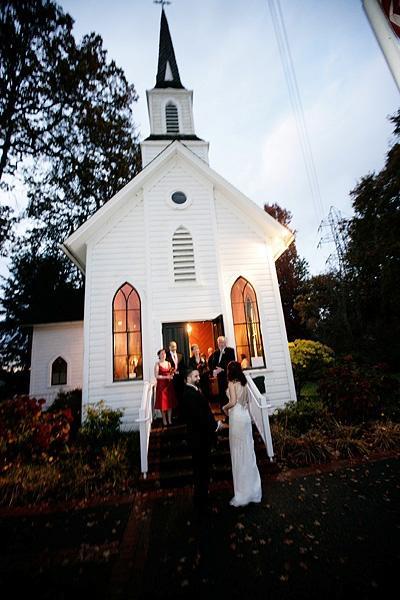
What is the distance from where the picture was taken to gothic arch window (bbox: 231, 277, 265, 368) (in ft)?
28.5

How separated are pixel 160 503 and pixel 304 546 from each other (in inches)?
95.4

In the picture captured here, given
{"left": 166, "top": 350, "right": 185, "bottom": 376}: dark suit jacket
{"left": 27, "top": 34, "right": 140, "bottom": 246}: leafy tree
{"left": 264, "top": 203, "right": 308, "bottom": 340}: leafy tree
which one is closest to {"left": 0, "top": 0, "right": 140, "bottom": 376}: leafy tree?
{"left": 27, "top": 34, "right": 140, "bottom": 246}: leafy tree

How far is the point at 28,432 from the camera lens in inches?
246

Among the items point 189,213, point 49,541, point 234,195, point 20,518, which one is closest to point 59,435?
point 20,518

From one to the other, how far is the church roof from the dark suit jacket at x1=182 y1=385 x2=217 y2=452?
21.7 ft

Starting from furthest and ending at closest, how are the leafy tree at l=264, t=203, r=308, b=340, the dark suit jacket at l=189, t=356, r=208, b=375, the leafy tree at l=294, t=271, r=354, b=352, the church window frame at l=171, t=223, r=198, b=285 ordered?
the leafy tree at l=264, t=203, r=308, b=340, the leafy tree at l=294, t=271, r=354, b=352, the church window frame at l=171, t=223, r=198, b=285, the dark suit jacket at l=189, t=356, r=208, b=375

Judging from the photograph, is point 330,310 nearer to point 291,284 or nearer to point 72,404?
point 291,284

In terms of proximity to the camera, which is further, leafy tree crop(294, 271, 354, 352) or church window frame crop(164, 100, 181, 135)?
leafy tree crop(294, 271, 354, 352)

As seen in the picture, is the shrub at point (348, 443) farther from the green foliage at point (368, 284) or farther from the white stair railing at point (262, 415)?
the green foliage at point (368, 284)

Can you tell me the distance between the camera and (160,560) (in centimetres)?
334

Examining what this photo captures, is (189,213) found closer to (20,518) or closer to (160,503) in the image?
(160,503)

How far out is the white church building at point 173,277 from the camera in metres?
8.23

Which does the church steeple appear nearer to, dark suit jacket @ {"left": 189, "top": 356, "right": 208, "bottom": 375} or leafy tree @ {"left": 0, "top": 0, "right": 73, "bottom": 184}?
leafy tree @ {"left": 0, "top": 0, "right": 73, "bottom": 184}

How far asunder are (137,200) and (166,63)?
10811 mm
